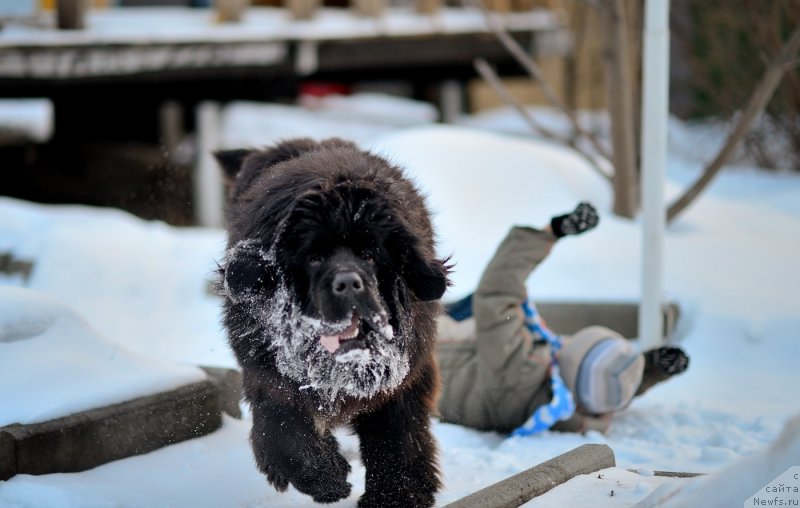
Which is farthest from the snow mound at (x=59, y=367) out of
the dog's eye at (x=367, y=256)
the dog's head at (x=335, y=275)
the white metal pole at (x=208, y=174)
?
the white metal pole at (x=208, y=174)

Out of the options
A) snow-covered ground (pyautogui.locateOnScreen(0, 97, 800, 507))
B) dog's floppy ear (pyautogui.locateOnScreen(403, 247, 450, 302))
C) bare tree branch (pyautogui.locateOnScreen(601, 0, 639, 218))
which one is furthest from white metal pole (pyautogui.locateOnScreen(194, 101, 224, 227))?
dog's floppy ear (pyautogui.locateOnScreen(403, 247, 450, 302))

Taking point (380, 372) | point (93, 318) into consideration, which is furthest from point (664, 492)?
point (93, 318)

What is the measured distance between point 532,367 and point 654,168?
1.42 metres

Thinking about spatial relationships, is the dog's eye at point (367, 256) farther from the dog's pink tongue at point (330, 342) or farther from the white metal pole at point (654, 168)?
the white metal pole at point (654, 168)

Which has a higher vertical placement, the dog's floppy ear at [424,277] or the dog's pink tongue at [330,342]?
the dog's floppy ear at [424,277]

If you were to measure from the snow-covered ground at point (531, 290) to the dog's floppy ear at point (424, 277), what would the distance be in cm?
68

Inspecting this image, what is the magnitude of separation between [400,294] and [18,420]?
1.31m

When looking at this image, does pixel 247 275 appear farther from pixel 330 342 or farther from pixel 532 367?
pixel 532 367

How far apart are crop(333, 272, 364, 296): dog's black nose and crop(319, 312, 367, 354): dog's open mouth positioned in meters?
0.13

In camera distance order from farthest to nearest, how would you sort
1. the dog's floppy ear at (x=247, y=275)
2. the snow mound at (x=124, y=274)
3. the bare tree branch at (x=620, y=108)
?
the bare tree branch at (x=620, y=108)
the snow mound at (x=124, y=274)
the dog's floppy ear at (x=247, y=275)

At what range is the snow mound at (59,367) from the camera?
3.18 m

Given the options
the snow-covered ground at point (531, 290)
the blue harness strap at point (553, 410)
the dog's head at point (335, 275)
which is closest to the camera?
the dog's head at point (335, 275)

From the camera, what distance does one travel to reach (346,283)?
8.29 ft

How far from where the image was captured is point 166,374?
3564mm
